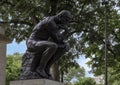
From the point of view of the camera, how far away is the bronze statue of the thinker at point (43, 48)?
1247cm

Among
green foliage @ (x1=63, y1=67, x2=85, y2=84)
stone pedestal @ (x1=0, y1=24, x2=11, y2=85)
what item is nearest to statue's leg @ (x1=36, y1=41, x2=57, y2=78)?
stone pedestal @ (x1=0, y1=24, x2=11, y2=85)

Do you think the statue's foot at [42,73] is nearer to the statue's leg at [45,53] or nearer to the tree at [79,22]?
the statue's leg at [45,53]

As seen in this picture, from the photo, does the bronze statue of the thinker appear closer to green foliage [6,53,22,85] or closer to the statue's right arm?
the statue's right arm

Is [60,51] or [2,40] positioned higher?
[2,40]

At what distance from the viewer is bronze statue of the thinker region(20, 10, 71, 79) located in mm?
12469

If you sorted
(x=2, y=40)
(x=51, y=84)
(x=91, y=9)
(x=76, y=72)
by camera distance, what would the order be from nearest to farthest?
(x=51, y=84) → (x=2, y=40) → (x=91, y=9) → (x=76, y=72)

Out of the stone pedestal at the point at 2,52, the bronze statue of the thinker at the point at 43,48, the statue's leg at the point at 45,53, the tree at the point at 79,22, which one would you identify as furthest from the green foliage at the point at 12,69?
the statue's leg at the point at 45,53

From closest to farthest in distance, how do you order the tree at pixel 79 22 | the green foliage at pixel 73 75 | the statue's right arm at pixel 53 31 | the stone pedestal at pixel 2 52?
the statue's right arm at pixel 53 31 < the stone pedestal at pixel 2 52 < the tree at pixel 79 22 < the green foliage at pixel 73 75

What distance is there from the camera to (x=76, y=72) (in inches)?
3597

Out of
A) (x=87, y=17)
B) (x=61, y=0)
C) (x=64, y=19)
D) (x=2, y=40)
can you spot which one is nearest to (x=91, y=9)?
(x=87, y=17)

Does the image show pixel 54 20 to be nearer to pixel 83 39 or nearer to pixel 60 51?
pixel 60 51

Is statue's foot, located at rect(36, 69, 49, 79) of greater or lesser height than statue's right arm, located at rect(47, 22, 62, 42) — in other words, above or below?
below

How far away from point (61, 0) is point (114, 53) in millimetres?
6385

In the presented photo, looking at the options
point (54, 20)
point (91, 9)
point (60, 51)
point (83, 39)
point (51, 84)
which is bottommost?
point (51, 84)
